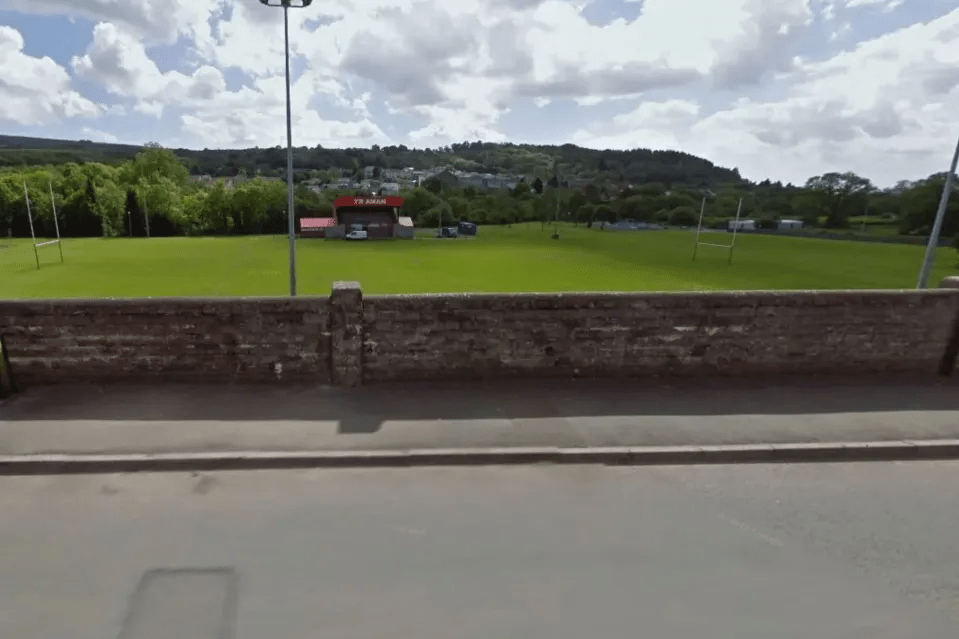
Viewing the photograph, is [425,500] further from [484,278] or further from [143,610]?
[484,278]

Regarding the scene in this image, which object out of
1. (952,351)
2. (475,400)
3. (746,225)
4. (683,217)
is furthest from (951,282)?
(683,217)

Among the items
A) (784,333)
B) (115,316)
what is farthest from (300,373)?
(784,333)

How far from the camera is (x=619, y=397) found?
7371 millimetres

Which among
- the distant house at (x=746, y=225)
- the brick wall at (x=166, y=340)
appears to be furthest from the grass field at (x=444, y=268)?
the distant house at (x=746, y=225)

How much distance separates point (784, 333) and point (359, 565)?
6971mm

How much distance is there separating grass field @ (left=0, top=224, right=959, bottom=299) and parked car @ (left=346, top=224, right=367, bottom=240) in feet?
15.6

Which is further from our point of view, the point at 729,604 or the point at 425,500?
the point at 425,500

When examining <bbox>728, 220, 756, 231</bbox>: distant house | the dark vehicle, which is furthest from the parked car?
<bbox>728, 220, 756, 231</bbox>: distant house

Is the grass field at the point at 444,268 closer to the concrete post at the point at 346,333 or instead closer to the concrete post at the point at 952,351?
the concrete post at the point at 346,333

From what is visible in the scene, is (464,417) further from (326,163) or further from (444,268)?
(326,163)

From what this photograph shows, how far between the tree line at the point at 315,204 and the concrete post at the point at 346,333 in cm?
5585

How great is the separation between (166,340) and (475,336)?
421 cm

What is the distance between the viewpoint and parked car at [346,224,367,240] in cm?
6303

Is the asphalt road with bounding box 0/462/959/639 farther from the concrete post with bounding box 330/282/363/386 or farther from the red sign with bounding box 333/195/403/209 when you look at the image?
the red sign with bounding box 333/195/403/209
